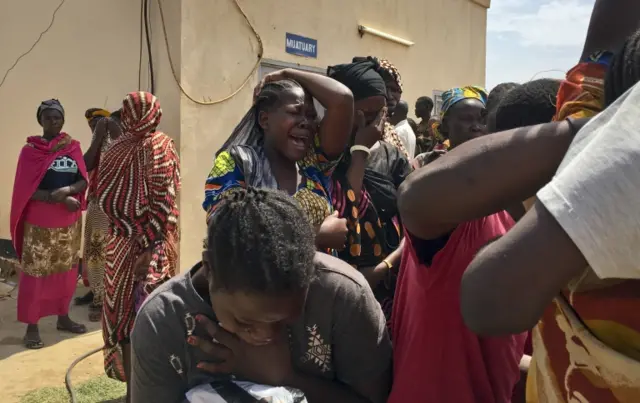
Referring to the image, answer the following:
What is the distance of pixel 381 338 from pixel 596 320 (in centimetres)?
68

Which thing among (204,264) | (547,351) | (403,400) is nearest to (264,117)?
(204,264)

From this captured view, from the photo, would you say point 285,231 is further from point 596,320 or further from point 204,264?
point 596,320

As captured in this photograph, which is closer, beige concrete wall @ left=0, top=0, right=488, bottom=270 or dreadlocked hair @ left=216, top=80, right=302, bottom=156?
dreadlocked hair @ left=216, top=80, right=302, bottom=156

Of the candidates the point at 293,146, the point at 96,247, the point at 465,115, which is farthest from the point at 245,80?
the point at 293,146

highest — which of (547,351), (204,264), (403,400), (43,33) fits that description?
(43,33)

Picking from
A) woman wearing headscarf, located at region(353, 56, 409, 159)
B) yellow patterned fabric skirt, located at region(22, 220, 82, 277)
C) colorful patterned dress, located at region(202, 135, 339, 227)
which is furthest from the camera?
yellow patterned fabric skirt, located at region(22, 220, 82, 277)

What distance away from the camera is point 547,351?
106 centimetres

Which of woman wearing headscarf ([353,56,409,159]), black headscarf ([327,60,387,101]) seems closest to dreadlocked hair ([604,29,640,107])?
black headscarf ([327,60,387,101])

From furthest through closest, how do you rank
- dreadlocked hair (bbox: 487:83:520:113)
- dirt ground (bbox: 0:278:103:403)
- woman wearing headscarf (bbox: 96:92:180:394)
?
dirt ground (bbox: 0:278:103:403), woman wearing headscarf (bbox: 96:92:180:394), dreadlocked hair (bbox: 487:83:520:113)

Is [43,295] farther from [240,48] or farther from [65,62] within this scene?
[240,48]

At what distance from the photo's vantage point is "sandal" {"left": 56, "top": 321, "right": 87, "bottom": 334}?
198 inches

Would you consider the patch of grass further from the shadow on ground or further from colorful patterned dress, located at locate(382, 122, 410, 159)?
colorful patterned dress, located at locate(382, 122, 410, 159)

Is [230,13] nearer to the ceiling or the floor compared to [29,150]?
nearer to the ceiling

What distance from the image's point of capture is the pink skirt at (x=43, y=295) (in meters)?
4.75
